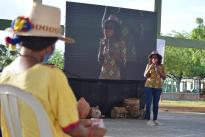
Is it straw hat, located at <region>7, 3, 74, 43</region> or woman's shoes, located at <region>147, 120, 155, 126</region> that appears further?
woman's shoes, located at <region>147, 120, 155, 126</region>

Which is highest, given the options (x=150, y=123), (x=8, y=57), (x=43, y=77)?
(x=8, y=57)

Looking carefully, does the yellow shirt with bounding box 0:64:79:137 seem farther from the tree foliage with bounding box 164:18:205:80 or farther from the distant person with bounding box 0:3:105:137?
the tree foliage with bounding box 164:18:205:80

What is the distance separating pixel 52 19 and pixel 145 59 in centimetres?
1153

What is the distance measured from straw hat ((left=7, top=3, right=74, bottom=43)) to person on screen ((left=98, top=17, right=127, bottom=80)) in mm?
10649

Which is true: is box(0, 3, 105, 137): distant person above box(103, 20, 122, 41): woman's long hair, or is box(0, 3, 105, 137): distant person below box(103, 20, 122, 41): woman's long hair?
below

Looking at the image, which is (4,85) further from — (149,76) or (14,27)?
(149,76)

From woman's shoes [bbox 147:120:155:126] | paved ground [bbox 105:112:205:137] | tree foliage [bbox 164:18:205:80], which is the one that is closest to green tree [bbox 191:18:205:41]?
tree foliage [bbox 164:18:205:80]

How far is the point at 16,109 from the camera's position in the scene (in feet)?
9.29

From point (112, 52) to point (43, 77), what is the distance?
1107 cm

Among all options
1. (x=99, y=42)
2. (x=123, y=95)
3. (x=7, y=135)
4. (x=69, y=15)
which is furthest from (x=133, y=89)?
(x=7, y=135)

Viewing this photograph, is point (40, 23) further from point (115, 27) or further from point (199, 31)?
point (199, 31)

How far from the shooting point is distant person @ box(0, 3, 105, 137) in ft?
8.98

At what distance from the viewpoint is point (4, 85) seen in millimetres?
2814

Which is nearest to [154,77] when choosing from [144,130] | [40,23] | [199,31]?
[144,130]
